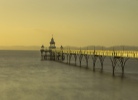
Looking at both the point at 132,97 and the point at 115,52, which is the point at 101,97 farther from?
the point at 115,52

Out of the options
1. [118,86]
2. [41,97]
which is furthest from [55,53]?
[41,97]

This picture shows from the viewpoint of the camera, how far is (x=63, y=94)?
2794 centimetres

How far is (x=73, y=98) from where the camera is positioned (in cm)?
2598

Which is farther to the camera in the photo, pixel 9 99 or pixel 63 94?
pixel 63 94

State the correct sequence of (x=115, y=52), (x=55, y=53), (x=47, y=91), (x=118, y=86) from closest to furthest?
(x=47, y=91)
(x=118, y=86)
(x=115, y=52)
(x=55, y=53)

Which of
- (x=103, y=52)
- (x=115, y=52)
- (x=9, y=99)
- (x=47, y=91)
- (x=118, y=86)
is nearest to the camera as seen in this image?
(x=9, y=99)

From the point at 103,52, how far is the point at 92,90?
2177cm

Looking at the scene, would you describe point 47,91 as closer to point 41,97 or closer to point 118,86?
point 41,97

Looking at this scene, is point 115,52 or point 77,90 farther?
point 115,52

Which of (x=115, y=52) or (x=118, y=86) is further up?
(x=115, y=52)

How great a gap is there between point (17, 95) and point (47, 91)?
10.5 ft

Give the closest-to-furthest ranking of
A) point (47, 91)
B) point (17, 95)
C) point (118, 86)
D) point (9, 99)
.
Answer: point (9, 99)
point (17, 95)
point (47, 91)
point (118, 86)

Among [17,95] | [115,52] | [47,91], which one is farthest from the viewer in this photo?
[115,52]

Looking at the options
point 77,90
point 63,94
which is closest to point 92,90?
point 77,90
